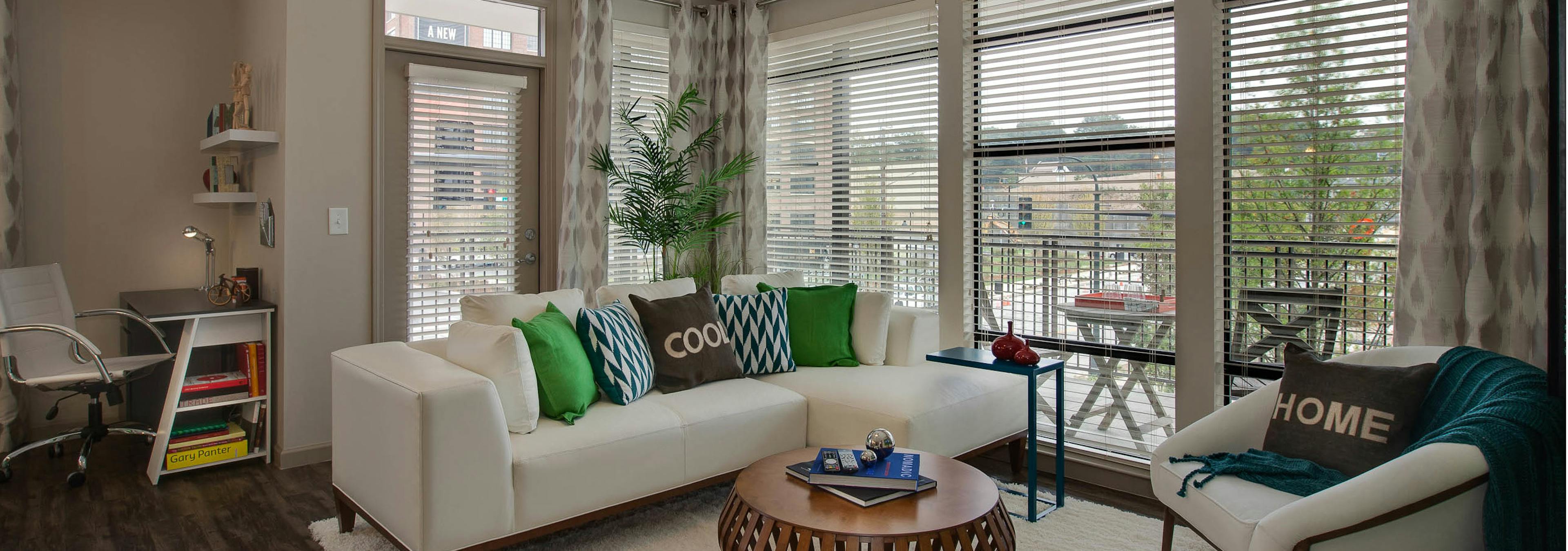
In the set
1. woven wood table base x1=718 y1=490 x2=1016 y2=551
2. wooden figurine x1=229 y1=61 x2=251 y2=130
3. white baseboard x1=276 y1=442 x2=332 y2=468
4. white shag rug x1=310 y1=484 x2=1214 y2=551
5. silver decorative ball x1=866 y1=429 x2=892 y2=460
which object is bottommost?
white shag rug x1=310 y1=484 x2=1214 y2=551

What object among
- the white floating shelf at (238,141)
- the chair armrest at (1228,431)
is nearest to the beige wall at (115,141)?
the white floating shelf at (238,141)

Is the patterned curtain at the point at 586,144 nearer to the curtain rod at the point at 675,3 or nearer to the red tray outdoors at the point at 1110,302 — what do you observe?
the curtain rod at the point at 675,3

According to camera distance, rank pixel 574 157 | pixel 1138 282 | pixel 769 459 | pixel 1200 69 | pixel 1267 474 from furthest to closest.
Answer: pixel 574 157, pixel 1138 282, pixel 1200 69, pixel 769 459, pixel 1267 474

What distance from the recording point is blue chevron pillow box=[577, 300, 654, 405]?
117 inches

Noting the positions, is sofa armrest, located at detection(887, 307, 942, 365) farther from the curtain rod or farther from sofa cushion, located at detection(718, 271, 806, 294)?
the curtain rod

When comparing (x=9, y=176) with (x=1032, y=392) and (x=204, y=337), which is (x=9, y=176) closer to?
(x=204, y=337)

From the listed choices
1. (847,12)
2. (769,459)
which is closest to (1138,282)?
(769,459)

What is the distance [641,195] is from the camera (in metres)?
4.48

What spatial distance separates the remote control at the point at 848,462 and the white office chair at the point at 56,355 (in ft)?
9.37

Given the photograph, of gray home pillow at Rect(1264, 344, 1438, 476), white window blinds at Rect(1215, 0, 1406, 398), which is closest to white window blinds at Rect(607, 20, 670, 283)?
white window blinds at Rect(1215, 0, 1406, 398)

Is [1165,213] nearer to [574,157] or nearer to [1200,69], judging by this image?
[1200,69]

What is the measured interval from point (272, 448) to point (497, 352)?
1.81 meters

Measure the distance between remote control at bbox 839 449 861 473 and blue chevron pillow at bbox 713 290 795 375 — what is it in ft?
4.09

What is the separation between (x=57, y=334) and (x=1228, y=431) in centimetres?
439
